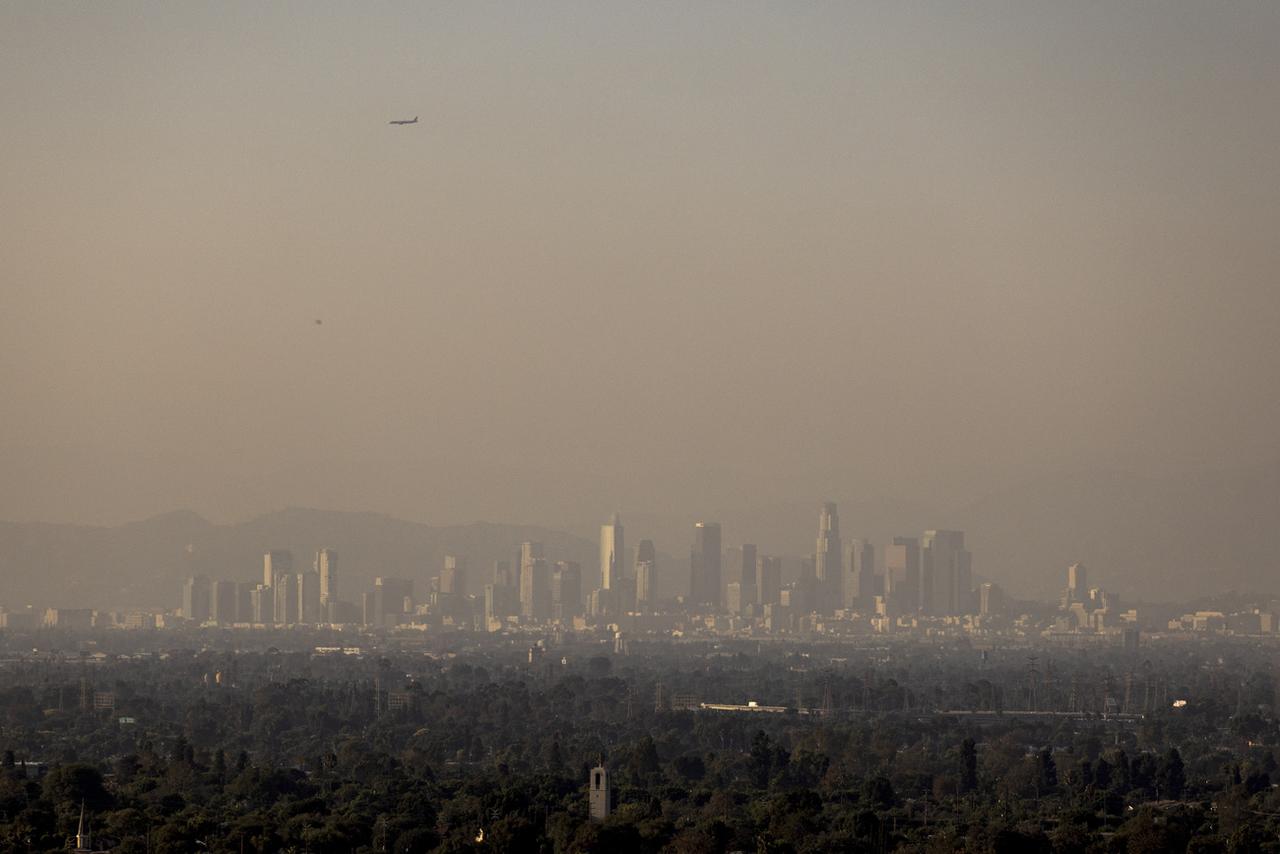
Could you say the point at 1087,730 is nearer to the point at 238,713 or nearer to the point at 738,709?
the point at 738,709

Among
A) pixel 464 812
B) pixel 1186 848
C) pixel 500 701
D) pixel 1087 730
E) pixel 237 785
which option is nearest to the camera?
pixel 1186 848

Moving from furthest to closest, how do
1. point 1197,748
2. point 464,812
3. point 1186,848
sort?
point 1197,748
point 464,812
point 1186,848

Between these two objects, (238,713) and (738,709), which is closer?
(238,713)

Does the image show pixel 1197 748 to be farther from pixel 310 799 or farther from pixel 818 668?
pixel 818 668

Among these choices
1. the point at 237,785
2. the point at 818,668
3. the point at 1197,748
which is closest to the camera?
the point at 237,785

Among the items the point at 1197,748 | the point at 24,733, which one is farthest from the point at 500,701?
the point at 1197,748

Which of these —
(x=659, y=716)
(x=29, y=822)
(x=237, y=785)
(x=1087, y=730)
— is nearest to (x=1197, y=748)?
(x=1087, y=730)

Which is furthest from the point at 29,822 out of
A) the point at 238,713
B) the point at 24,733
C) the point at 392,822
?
the point at 238,713

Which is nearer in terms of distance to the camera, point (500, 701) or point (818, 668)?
point (500, 701)

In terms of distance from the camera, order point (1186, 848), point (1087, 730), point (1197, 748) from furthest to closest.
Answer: point (1087, 730) < point (1197, 748) < point (1186, 848)
